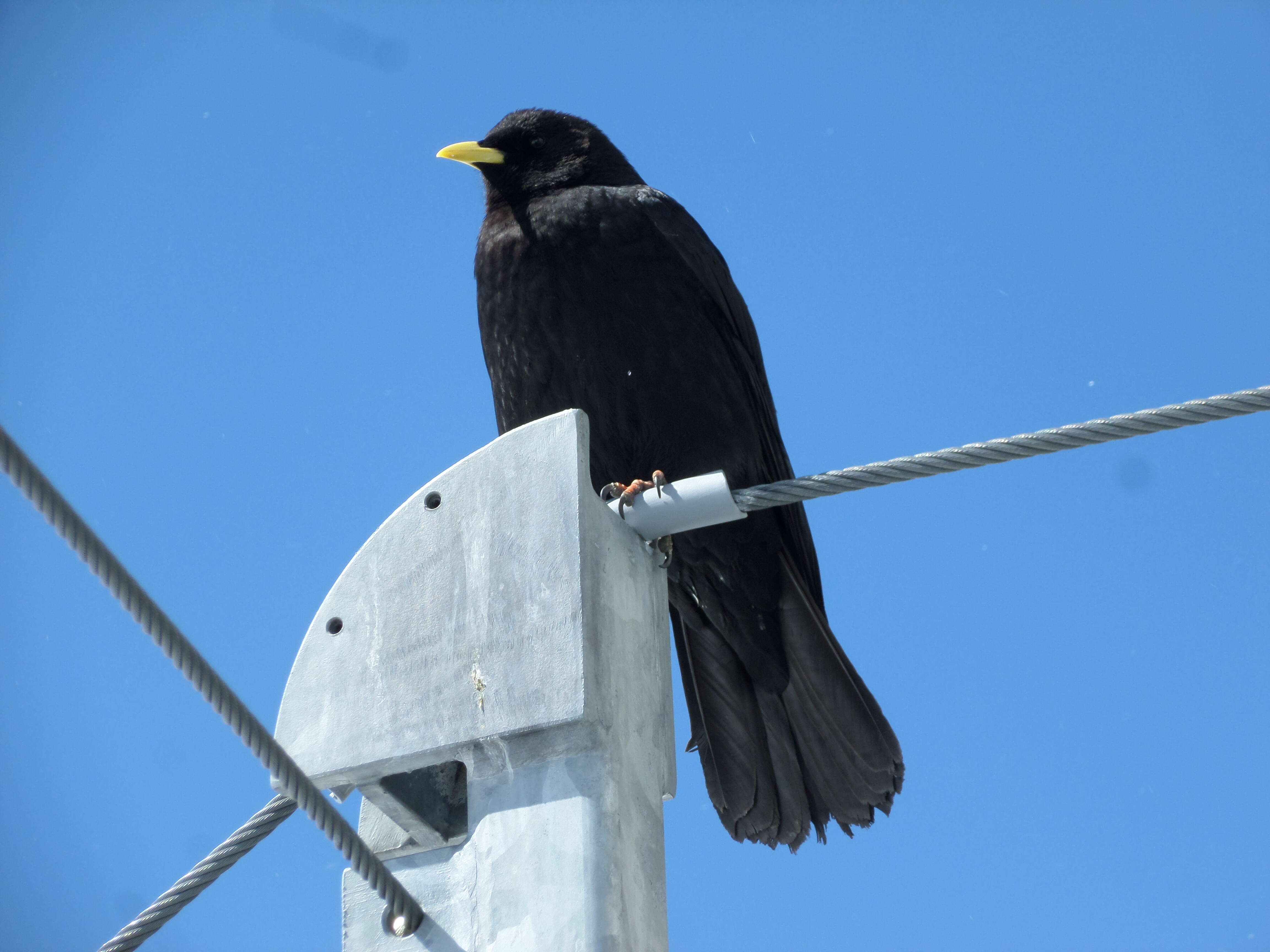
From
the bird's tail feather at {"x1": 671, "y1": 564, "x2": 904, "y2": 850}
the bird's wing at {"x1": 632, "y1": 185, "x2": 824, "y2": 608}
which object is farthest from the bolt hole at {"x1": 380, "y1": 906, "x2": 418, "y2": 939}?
the bird's wing at {"x1": 632, "y1": 185, "x2": 824, "y2": 608}

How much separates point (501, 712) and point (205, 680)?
0.49 metres

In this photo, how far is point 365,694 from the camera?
89.3 inches

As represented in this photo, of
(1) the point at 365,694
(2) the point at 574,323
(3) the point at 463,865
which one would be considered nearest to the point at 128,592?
Result: (1) the point at 365,694

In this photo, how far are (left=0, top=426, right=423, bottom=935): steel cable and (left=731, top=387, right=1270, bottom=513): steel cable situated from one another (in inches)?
46.1

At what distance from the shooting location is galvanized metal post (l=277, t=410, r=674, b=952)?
6.73ft

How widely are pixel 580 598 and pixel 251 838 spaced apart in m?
0.81

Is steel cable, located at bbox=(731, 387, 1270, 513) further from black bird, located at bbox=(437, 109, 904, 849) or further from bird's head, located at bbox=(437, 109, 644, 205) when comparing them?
bird's head, located at bbox=(437, 109, 644, 205)

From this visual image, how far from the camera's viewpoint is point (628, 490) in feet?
9.20

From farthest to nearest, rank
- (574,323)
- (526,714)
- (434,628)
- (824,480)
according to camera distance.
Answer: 1. (574,323)
2. (824,480)
3. (434,628)
4. (526,714)

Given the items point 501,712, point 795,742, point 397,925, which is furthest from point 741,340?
point 397,925

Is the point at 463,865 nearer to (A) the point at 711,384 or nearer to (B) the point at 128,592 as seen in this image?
(B) the point at 128,592

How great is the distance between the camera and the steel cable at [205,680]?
1.67m

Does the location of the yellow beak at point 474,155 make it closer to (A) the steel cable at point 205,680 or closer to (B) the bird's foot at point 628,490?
(B) the bird's foot at point 628,490

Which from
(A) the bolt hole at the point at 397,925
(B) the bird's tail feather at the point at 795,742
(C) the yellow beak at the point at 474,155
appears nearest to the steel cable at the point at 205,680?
(A) the bolt hole at the point at 397,925
